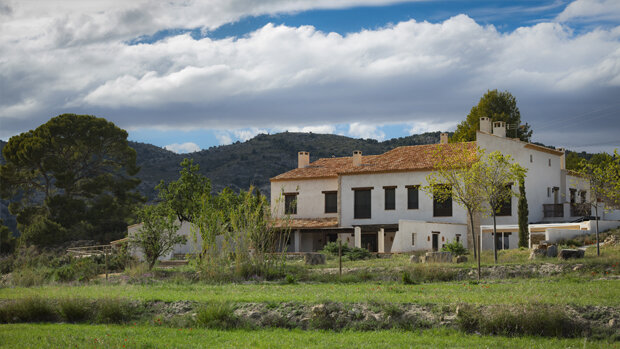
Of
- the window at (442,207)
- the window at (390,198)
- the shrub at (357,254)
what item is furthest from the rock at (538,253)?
the window at (390,198)

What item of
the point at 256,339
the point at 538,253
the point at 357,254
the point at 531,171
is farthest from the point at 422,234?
the point at 256,339

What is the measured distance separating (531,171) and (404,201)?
801 centimetres

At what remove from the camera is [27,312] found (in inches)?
619

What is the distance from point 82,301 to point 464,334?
8828mm

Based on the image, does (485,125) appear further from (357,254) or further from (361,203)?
(357,254)

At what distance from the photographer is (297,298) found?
50.4ft

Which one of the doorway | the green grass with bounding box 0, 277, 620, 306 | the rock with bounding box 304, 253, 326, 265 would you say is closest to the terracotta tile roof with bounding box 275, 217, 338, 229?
the doorway

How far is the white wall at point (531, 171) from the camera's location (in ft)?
132

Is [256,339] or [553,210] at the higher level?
[553,210]

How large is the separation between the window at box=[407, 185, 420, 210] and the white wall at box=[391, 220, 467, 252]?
2931mm

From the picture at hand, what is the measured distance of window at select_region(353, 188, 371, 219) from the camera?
43.5m

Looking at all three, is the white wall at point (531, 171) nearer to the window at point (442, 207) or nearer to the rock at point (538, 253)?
the window at point (442, 207)

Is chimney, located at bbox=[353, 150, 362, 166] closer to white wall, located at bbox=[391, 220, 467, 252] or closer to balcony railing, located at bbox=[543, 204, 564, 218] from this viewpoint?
white wall, located at bbox=[391, 220, 467, 252]

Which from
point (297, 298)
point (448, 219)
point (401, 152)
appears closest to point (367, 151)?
point (401, 152)
